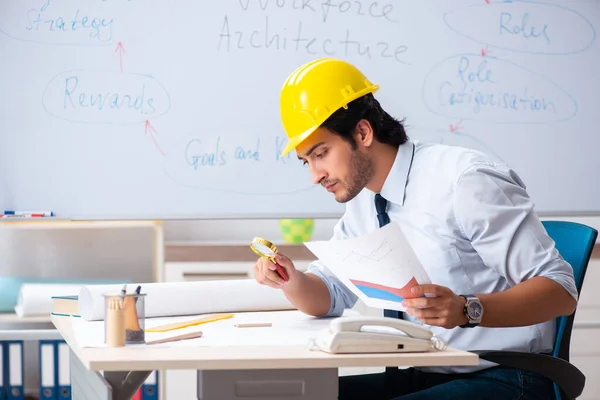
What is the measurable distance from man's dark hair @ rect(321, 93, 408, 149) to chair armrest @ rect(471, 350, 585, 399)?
0.57 meters

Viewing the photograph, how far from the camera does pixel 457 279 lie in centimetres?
168

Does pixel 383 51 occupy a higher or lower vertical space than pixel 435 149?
higher

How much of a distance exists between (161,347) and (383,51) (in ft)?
6.16

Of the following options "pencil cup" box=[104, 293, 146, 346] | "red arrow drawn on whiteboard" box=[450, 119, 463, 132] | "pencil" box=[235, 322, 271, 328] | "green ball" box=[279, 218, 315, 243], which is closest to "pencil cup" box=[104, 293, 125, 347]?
"pencil cup" box=[104, 293, 146, 346]

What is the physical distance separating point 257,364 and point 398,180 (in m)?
0.74

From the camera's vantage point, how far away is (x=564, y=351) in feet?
5.46

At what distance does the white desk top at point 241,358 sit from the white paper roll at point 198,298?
1.39 feet

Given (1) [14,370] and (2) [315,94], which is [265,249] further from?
(1) [14,370]

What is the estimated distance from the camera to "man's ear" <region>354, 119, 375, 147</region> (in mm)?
1814

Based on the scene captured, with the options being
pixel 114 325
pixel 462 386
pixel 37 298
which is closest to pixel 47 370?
Result: pixel 37 298

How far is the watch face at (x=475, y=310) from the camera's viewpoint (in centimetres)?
142

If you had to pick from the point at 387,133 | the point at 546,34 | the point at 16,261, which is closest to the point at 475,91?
the point at 546,34

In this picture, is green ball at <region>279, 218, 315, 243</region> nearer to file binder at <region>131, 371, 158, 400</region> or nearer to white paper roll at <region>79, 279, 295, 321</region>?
file binder at <region>131, 371, 158, 400</region>

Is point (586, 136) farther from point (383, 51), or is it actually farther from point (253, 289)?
point (253, 289)
